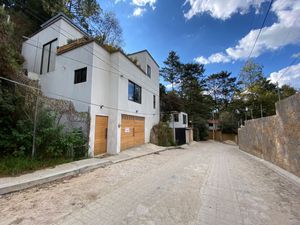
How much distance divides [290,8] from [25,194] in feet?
31.6

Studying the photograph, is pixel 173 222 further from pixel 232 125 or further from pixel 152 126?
pixel 232 125

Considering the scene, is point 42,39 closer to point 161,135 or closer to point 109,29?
point 109,29

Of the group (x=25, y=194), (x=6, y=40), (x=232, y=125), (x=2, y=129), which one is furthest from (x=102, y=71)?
(x=232, y=125)

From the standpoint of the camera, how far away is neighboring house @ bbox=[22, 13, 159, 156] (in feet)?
29.5

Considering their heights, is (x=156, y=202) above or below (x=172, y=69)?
below

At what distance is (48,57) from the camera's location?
11.5m

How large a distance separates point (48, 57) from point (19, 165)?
9136 millimetres

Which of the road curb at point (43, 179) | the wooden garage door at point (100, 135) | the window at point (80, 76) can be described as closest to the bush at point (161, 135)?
the wooden garage door at point (100, 135)

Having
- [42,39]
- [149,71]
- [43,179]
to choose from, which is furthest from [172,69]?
[43,179]

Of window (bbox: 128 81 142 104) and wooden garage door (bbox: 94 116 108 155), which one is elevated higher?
window (bbox: 128 81 142 104)

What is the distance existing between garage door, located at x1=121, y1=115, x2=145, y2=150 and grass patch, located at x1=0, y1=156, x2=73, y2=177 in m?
5.06

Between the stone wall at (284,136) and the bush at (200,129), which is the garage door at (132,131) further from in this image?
the bush at (200,129)

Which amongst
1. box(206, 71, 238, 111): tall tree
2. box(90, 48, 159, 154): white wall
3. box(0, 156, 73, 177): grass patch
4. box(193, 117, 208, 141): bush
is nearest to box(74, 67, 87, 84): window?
box(90, 48, 159, 154): white wall

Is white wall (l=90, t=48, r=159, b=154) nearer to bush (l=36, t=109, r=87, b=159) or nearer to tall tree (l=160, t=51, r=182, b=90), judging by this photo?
bush (l=36, t=109, r=87, b=159)
